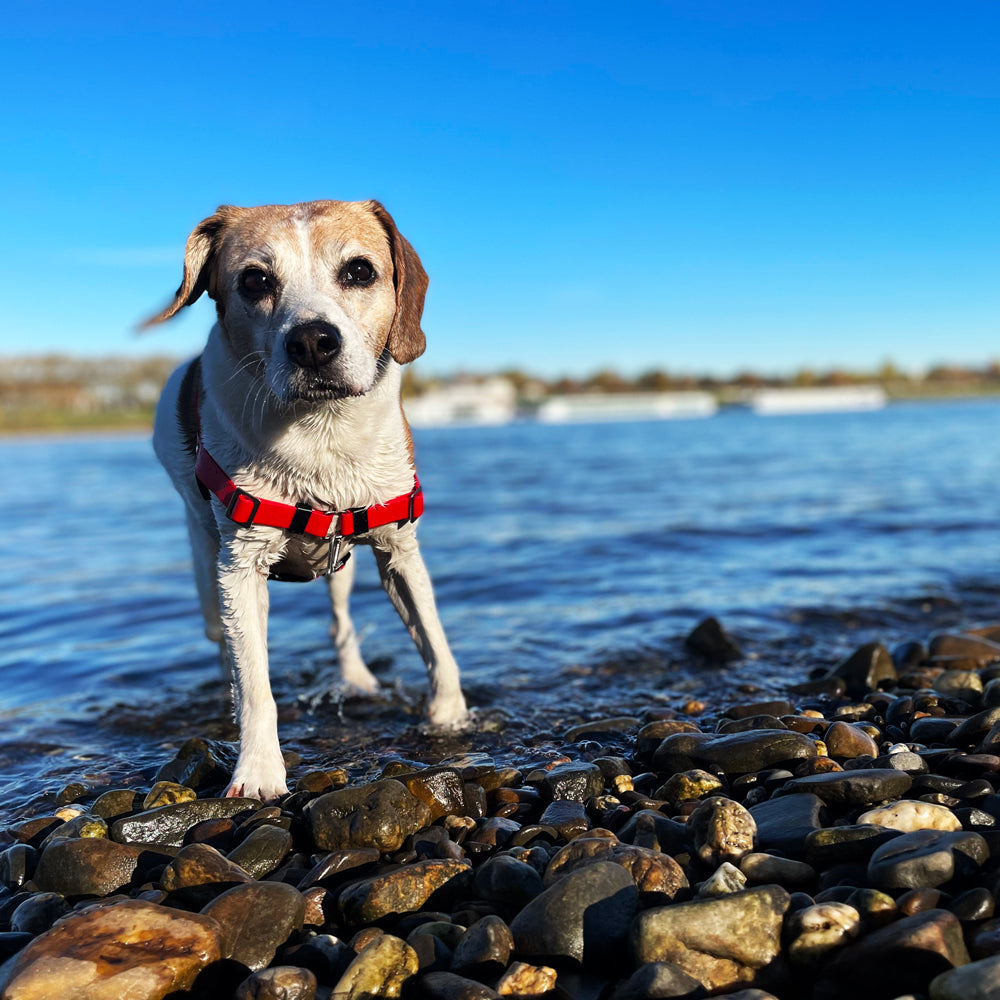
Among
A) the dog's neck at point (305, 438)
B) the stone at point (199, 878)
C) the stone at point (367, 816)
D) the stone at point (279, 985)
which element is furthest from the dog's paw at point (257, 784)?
the stone at point (279, 985)

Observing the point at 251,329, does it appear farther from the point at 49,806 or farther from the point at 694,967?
the point at 694,967

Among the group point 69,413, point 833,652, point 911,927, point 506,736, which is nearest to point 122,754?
point 506,736

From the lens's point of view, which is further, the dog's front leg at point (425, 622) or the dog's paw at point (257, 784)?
the dog's front leg at point (425, 622)

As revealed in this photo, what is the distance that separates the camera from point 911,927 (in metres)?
2.09

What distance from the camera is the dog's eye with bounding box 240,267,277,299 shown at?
12.2 feet

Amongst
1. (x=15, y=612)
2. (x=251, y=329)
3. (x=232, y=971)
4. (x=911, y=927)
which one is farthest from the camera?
(x=15, y=612)

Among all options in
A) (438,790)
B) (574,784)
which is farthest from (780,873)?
(438,790)

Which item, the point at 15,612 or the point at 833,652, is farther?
the point at 15,612

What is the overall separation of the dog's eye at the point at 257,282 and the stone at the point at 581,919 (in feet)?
8.95

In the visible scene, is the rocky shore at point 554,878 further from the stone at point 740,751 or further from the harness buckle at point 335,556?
the harness buckle at point 335,556

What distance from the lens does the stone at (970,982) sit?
6.09ft

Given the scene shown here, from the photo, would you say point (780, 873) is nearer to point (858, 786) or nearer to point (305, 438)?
point (858, 786)

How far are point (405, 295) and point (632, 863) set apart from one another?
269 centimetres

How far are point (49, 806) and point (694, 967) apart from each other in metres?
3.12
